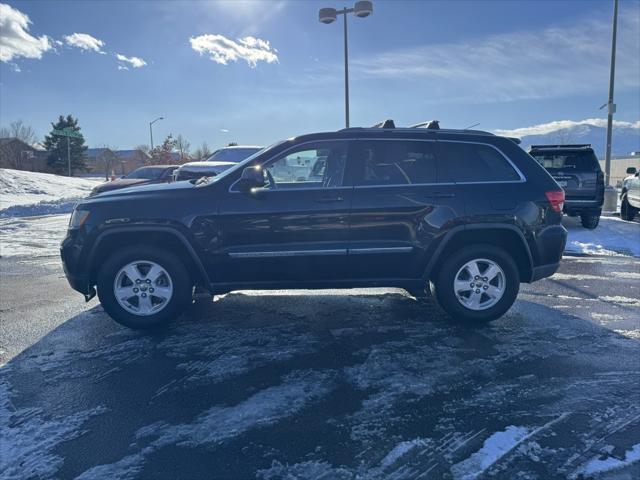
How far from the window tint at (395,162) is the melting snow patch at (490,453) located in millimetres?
2416

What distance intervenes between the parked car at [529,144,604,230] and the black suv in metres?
6.98

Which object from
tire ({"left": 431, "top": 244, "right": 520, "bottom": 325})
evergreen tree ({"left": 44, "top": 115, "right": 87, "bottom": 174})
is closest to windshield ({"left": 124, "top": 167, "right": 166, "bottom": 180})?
tire ({"left": 431, "top": 244, "right": 520, "bottom": 325})

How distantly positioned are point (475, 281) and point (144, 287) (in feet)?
10.7

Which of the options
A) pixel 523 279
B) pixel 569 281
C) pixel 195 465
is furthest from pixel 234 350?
pixel 569 281

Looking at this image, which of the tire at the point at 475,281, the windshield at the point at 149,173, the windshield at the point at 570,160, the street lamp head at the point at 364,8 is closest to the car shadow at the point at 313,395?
the tire at the point at 475,281

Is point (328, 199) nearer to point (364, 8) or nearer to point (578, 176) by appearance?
point (578, 176)

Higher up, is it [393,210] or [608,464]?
[393,210]

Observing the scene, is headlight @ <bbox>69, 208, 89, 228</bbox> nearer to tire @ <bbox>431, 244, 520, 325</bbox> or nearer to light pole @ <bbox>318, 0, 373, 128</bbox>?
tire @ <bbox>431, 244, 520, 325</bbox>

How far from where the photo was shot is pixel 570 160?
10.9 meters

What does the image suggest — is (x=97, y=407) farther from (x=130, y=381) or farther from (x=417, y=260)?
(x=417, y=260)

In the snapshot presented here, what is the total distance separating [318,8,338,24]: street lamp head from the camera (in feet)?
44.1

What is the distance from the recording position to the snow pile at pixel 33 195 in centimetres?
1745

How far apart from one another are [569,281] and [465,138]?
329 centimetres

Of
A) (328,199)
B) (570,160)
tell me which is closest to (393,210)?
(328,199)
